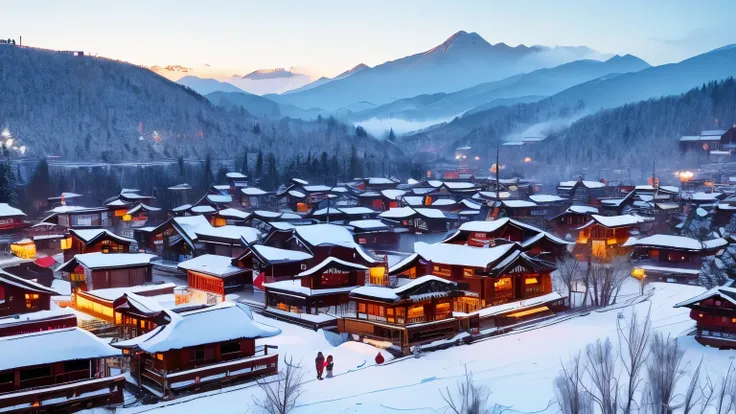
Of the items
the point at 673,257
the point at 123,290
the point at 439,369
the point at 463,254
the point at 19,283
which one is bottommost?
the point at 439,369

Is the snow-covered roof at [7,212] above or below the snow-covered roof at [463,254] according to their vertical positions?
above

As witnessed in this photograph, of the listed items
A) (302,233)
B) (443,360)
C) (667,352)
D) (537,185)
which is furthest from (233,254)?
(537,185)

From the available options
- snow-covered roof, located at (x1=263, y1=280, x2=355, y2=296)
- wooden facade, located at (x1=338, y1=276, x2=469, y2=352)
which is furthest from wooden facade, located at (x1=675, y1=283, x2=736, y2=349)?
snow-covered roof, located at (x1=263, y1=280, x2=355, y2=296)

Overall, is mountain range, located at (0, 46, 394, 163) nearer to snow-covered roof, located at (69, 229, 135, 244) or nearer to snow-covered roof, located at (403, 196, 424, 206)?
snow-covered roof, located at (403, 196, 424, 206)

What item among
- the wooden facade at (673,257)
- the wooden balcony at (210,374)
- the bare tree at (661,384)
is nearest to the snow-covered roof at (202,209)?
the wooden facade at (673,257)

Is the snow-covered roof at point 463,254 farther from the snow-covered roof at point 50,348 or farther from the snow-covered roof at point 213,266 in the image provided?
the snow-covered roof at point 50,348

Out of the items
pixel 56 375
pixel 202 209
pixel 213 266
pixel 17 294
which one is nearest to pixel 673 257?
pixel 213 266

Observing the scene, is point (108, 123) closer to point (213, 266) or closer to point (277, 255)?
point (213, 266)
